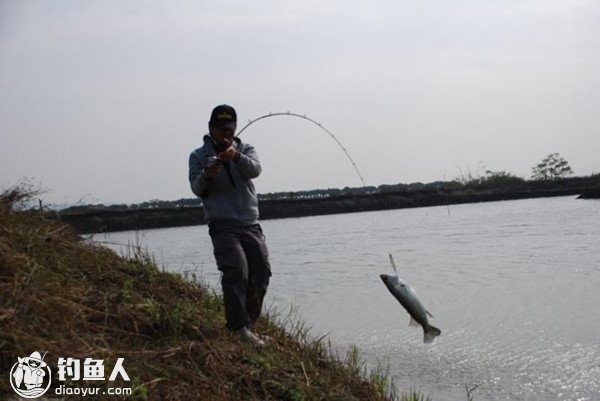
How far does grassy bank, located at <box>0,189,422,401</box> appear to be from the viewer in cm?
431

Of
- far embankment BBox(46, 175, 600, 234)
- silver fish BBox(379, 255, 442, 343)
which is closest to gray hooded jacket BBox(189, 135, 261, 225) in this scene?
silver fish BBox(379, 255, 442, 343)

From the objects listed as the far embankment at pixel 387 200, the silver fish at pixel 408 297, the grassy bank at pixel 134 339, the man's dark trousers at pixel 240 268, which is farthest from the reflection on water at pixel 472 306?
the far embankment at pixel 387 200

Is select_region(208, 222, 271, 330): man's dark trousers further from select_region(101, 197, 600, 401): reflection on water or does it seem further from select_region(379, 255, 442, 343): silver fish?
select_region(101, 197, 600, 401): reflection on water

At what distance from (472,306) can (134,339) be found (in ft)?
27.7

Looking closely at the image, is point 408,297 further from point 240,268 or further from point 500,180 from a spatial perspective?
point 500,180

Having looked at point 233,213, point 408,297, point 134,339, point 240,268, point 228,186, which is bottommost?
point 134,339

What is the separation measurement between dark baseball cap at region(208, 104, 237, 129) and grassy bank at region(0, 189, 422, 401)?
159 cm

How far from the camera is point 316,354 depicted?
6.87 metres

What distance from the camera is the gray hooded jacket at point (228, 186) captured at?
5863 millimetres

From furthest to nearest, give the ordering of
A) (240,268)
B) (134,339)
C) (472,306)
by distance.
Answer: (472,306) → (240,268) → (134,339)

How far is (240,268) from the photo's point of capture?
574cm

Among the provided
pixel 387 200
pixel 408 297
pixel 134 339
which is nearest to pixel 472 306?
pixel 408 297

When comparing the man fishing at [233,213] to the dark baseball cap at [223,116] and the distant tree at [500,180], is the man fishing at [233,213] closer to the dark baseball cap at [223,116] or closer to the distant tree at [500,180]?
the dark baseball cap at [223,116]

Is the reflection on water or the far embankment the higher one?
the far embankment
